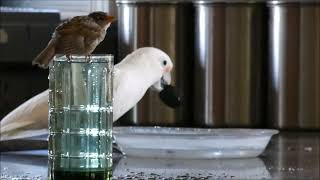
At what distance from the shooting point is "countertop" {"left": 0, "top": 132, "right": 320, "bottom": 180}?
1.24 m

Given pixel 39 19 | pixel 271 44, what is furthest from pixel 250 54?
pixel 39 19

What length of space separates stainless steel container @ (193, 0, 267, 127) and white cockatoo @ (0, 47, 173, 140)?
1.03 meters

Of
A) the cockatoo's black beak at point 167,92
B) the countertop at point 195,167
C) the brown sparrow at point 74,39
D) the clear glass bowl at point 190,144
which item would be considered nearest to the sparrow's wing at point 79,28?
the brown sparrow at point 74,39

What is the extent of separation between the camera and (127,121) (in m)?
2.63

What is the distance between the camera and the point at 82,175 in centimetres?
80

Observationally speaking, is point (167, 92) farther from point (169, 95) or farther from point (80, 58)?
point (80, 58)

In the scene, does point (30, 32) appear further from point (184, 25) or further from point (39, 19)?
point (184, 25)

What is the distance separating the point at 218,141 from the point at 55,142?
0.65 m

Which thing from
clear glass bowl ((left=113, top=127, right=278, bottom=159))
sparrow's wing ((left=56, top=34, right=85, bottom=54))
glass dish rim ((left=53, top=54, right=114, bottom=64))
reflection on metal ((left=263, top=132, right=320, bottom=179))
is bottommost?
reflection on metal ((left=263, top=132, right=320, bottom=179))

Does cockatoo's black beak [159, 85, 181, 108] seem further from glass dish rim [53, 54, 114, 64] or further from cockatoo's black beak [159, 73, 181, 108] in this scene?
glass dish rim [53, 54, 114, 64]

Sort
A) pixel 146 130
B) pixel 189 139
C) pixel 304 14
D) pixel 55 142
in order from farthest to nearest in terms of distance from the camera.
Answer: pixel 304 14 → pixel 146 130 → pixel 189 139 → pixel 55 142

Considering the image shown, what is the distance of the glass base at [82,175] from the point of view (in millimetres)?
805

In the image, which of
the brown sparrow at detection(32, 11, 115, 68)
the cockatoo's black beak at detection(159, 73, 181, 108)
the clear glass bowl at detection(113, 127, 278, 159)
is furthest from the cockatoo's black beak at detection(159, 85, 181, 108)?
the brown sparrow at detection(32, 11, 115, 68)

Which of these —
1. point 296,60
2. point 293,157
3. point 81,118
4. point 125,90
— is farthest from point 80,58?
point 296,60
